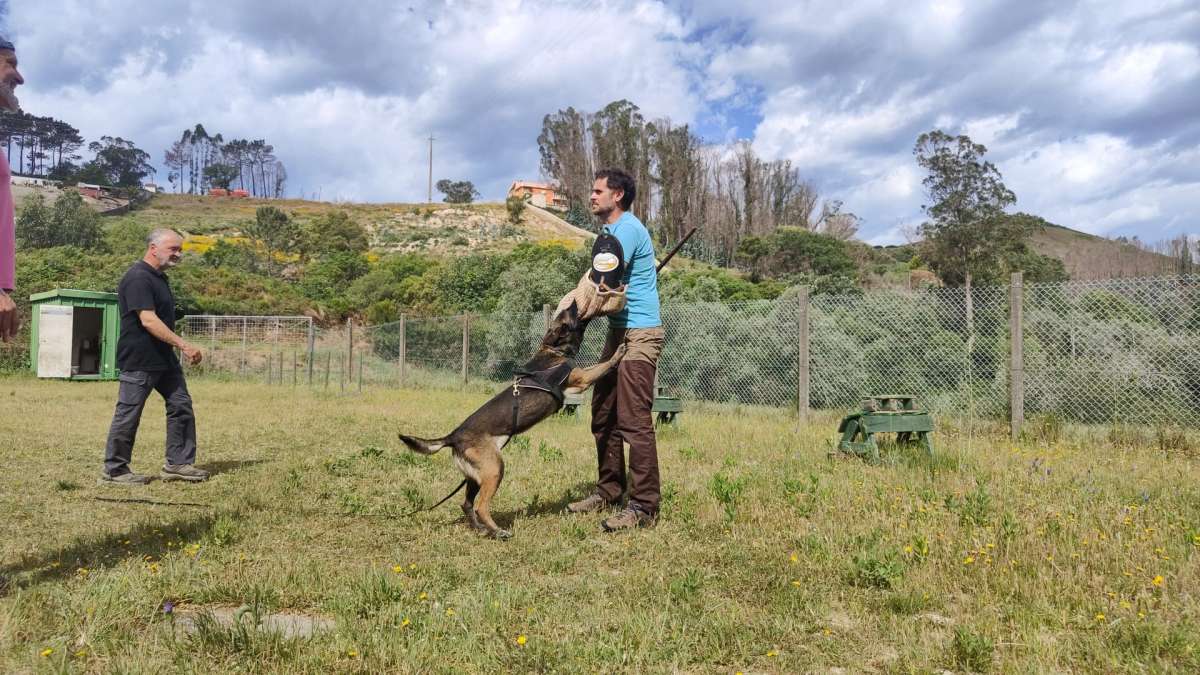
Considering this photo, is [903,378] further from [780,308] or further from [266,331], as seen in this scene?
[266,331]

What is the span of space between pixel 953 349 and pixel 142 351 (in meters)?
8.62

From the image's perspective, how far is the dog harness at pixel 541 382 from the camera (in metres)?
4.04

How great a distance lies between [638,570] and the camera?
3.19 m

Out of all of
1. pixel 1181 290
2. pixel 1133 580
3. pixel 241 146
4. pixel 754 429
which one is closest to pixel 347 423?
pixel 754 429

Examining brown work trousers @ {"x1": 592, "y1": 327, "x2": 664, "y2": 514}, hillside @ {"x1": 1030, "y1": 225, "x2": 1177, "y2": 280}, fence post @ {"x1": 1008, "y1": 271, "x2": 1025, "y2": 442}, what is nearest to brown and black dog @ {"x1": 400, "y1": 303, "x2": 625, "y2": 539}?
brown work trousers @ {"x1": 592, "y1": 327, "x2": 664, "y2": 514}

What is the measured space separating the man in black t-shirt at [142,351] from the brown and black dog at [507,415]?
2674 millimetres

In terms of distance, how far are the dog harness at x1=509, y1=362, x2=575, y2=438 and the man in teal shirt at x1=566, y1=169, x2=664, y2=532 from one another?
12.1 inches

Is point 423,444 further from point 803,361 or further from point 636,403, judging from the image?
point 803,361

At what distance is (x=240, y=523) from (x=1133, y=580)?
4.40 meters

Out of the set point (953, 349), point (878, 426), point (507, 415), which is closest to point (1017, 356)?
point (953, 349)

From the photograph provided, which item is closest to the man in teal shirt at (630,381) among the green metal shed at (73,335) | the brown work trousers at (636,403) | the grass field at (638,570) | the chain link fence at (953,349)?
the brown work trousers at (636,403)

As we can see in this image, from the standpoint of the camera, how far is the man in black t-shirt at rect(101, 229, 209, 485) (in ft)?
17.9

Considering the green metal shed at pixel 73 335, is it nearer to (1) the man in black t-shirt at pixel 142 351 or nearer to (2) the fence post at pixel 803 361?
(1) the man in black t-shirt at pixel 142 351

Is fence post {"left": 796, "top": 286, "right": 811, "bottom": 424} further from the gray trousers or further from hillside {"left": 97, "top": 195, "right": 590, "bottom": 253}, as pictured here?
hillside {"left": 97, "top": 195, "right": 590, "bottom": 253}
